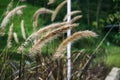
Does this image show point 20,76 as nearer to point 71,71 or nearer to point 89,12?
point 71,71

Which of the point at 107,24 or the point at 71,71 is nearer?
the point at 71,71

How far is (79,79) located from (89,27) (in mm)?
6753

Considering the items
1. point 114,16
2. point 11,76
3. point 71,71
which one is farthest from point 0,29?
point 114,16

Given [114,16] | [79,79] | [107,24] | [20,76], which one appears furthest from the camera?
[107,24]

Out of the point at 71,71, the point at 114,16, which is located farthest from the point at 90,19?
the point at 71,71

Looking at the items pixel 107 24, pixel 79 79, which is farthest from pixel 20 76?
pixel 107 24

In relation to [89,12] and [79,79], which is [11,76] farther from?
[89,12]

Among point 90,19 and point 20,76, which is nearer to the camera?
point 20,76

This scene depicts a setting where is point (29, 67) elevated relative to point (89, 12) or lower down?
elevated

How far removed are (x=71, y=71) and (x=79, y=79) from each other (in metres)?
0.21

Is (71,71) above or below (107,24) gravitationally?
above

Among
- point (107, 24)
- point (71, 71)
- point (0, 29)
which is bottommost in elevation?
point (107, 24)

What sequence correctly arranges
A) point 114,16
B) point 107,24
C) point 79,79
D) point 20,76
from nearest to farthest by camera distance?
point 20,76 → point 79,79 → point 114,16 → point 107,24

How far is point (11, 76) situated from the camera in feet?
10.2
